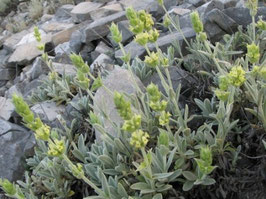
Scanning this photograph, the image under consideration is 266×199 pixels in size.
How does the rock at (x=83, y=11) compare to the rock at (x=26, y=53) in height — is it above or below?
above

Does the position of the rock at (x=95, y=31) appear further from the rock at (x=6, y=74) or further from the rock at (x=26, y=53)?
the rock at (x=6, y=74)

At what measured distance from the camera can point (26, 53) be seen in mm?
6805

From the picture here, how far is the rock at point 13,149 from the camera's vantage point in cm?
369

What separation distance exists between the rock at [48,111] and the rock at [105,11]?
2.77 m

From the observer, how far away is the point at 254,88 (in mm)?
2439

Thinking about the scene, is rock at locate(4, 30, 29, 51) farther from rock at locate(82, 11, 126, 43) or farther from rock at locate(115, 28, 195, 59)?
rock at locate(115, 28, 195, 59)

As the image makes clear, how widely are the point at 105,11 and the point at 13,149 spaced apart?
347 centimetres

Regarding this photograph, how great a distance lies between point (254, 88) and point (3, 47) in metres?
6.84

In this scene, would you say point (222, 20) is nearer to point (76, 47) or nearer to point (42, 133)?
point (76, 47)

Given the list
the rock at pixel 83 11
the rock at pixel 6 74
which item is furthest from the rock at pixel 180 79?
the rock at pixel 6 74

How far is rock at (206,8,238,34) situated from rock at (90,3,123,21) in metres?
2.78

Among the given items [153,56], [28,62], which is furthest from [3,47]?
[153,56]

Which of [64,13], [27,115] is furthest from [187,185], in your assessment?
[64,13]

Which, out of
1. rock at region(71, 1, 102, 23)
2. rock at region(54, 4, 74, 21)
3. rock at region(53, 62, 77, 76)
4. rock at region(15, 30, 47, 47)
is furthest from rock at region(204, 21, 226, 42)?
rock at region(54, 4, 74, 21)
